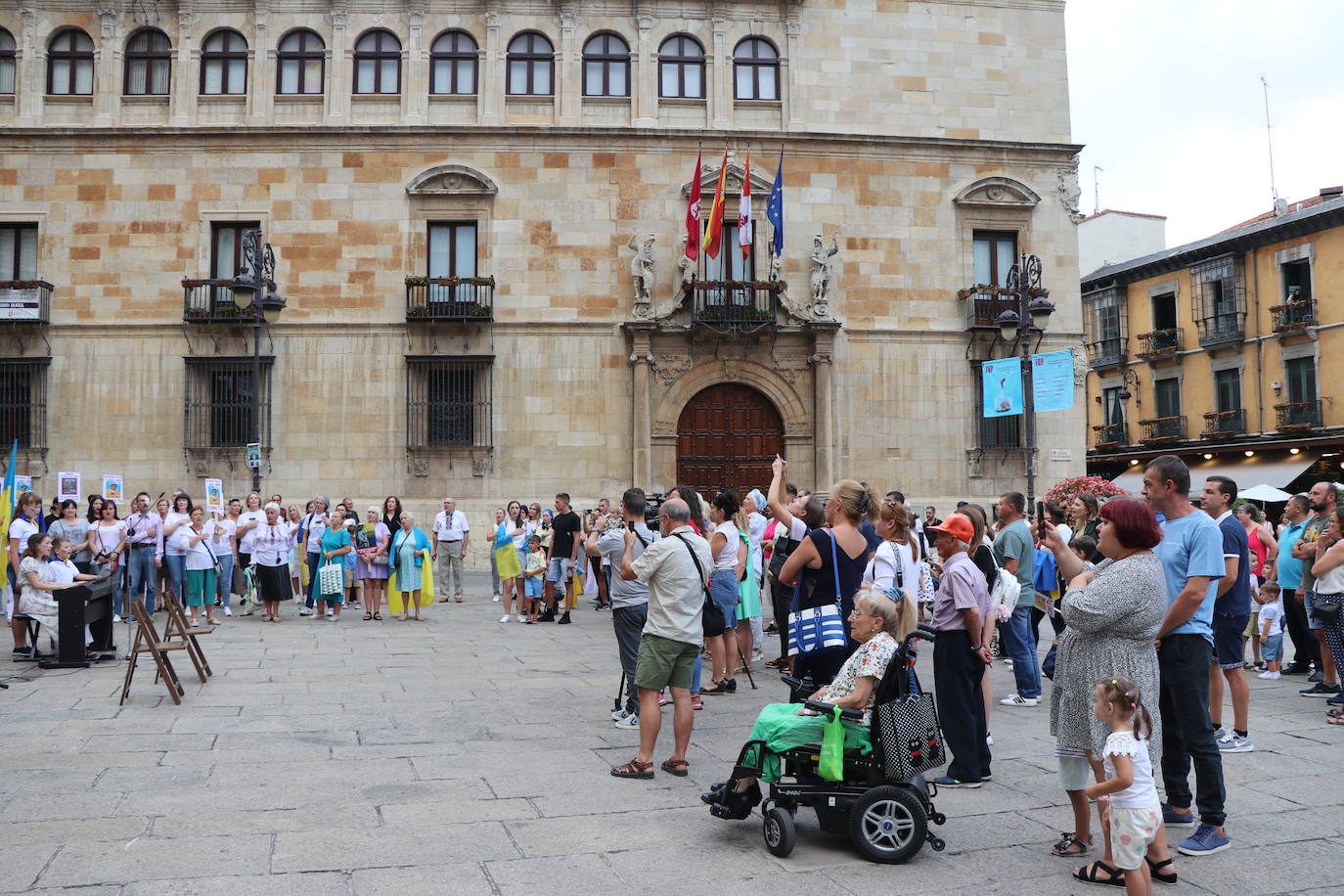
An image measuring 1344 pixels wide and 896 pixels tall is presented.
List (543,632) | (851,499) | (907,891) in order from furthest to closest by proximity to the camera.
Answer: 1. (543,632)
2. (851,499)
3. (907,891)

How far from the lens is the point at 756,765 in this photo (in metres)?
5.73

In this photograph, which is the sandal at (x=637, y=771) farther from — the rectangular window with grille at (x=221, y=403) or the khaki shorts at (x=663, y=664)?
the rectangular window with grille at (x=221, y=403)

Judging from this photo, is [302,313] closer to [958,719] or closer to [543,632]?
[543,632]

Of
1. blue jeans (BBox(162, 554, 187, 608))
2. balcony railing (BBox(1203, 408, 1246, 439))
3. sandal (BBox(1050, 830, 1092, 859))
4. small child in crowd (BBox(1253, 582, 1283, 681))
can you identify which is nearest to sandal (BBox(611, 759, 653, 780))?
sandal (BBox(1050, 830, 1092, 859))

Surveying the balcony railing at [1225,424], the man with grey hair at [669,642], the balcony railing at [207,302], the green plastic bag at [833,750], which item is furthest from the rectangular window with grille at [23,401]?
the balcony railing at [1225,424]

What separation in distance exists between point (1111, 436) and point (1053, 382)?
80.6 ft

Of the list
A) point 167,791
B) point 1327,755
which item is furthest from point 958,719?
point 167,791

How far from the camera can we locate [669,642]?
23.2 feet

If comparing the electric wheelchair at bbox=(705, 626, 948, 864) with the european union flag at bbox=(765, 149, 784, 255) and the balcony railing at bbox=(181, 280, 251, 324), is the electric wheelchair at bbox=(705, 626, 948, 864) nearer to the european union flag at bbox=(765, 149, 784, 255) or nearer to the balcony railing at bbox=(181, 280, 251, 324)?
the european union flag at bbox=(765, 149, 784, 255)

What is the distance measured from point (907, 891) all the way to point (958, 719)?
1.95 m

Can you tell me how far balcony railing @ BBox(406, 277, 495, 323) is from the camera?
23.5 metres

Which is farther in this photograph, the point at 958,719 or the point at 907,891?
the point at 958,719

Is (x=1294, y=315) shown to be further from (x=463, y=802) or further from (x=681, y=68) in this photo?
(x=463, y=802)

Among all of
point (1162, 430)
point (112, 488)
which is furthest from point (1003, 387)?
point (1162, 430)
